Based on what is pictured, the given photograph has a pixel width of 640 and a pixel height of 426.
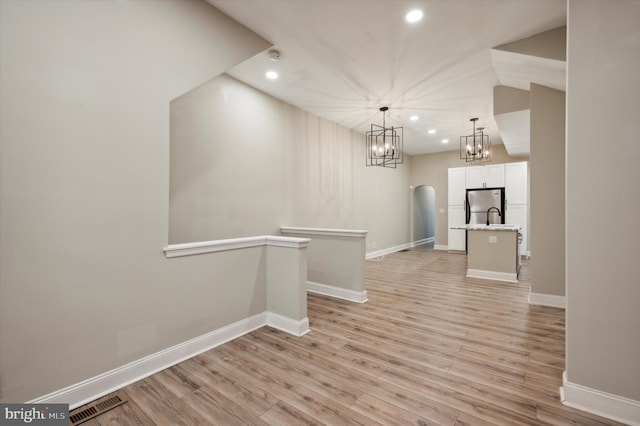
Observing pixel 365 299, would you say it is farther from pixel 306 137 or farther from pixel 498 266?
pixel 306 137

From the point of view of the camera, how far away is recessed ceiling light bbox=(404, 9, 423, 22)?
109 inches

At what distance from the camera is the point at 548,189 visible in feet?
12.4

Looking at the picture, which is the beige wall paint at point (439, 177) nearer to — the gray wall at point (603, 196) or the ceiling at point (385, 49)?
the ceiling at point (385, 49)

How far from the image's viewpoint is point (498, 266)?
525 cm

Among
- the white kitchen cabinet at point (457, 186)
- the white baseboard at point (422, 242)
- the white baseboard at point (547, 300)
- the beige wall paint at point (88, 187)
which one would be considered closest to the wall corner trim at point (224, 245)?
the beige wall paint at point (88, 187)

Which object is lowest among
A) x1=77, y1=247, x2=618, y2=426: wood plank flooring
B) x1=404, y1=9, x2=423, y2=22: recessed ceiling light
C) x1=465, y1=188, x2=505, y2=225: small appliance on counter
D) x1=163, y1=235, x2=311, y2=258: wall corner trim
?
x1=77, y1=247, x2=618, y2=426: wood plank flooring

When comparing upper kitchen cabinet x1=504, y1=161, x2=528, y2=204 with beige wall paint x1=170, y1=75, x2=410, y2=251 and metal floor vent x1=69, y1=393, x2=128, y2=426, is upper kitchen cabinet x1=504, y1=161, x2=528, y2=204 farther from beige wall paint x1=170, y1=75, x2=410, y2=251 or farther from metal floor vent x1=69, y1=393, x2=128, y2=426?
metal floor vent x1=69, y1=393, x2=128, y2=426

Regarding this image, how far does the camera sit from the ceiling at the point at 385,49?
2.75m

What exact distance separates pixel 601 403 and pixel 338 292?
287 centimetres

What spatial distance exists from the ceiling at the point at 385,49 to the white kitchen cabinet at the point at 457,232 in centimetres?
360

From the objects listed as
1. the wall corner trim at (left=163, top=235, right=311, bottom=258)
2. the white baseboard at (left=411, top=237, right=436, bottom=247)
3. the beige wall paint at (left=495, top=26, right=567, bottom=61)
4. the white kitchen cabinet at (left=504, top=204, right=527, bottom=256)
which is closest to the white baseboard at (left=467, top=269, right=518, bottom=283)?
the white kitchen cabinet at (left=504, top=204, right=527, bottom=256)

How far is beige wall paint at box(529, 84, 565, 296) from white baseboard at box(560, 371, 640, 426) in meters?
2.31

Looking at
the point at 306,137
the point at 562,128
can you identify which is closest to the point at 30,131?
the point at 306,137

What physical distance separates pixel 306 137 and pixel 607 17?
14.1ft
